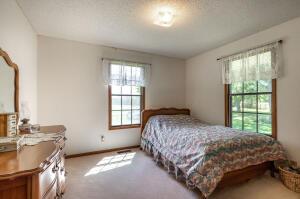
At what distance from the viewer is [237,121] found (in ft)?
10.8

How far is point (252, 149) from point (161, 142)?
1429mm

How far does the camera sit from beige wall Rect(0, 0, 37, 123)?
176 centimetres

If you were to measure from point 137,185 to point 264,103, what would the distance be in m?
2.57

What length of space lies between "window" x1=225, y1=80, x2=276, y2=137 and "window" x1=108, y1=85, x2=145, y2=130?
6.73ft

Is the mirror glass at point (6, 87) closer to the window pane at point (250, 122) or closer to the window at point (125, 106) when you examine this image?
the window at point (125, 106)

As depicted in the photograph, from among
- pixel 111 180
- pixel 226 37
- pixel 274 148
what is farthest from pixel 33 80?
pixel 274 148

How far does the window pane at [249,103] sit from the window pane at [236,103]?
0.33 ft

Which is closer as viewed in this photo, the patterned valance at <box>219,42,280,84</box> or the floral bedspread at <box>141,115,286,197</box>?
the floral bedspread at <box>141,115,286,197</box>

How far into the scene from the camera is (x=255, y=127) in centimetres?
297

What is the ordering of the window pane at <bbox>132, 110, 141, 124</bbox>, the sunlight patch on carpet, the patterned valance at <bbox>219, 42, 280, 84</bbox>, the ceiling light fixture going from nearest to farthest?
the ceiling light fixture
the patterned valance at <bbox>219, 42, 280, 84</bbox>
the sunlight patch on carpet
the window pane at <bbox>132, 110, 141, 124</bbox>

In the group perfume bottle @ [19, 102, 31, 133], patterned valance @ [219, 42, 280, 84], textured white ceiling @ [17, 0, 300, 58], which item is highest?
textured white ceiling @ [17, 0, 300, 58]

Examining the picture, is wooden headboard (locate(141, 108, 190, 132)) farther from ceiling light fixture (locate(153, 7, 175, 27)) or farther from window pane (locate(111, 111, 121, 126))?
ceiling light fixture (locate(153, 7, 175, 27))

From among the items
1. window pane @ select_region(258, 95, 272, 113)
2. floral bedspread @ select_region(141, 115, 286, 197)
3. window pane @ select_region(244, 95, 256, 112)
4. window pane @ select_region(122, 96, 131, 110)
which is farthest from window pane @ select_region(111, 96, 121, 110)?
window pane @ select_region(258, 95, 272, 113)

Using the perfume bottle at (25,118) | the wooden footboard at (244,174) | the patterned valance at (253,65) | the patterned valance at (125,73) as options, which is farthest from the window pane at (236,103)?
the perfume bottle at (25,118)
